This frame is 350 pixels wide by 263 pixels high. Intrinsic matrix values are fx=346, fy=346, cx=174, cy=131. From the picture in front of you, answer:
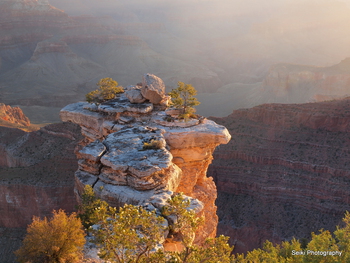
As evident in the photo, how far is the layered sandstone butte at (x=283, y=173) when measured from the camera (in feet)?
114

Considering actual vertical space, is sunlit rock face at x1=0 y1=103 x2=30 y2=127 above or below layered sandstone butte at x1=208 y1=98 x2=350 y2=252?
below

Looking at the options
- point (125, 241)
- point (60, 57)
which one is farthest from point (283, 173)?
point (60, 57)

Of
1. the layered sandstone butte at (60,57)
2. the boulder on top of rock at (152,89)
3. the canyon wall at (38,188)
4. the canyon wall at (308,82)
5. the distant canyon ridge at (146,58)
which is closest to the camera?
the boulder on top of rock at (152,89)

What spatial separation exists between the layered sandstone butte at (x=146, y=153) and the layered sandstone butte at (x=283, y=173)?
13683 millimetres

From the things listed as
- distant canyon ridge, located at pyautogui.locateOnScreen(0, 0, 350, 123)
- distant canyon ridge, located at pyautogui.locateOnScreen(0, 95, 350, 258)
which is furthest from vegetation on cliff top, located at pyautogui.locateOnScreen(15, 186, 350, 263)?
distant canyon ridge, located at pyautogui.locateOnScreen(0, 0, 350, 123)

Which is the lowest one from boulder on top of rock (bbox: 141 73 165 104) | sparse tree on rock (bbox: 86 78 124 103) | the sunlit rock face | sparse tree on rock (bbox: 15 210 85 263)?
the sunlit rock face

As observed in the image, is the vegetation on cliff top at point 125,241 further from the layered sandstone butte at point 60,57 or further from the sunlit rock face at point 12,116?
the layered sandstone butte at point 60,57

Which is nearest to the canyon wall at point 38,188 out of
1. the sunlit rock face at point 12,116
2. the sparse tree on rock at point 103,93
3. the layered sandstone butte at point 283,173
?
the sparse tree on rock at point 103,93

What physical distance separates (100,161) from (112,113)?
6228mm

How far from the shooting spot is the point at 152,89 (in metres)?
24.0

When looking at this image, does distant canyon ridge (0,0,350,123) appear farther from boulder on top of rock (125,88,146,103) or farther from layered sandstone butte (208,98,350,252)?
boulder on top of rock (125,88,146,103)

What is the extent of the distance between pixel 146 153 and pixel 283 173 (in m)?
23.8

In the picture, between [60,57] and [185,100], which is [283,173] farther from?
[60,57]

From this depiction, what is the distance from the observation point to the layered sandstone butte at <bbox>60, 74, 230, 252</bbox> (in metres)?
17.1
